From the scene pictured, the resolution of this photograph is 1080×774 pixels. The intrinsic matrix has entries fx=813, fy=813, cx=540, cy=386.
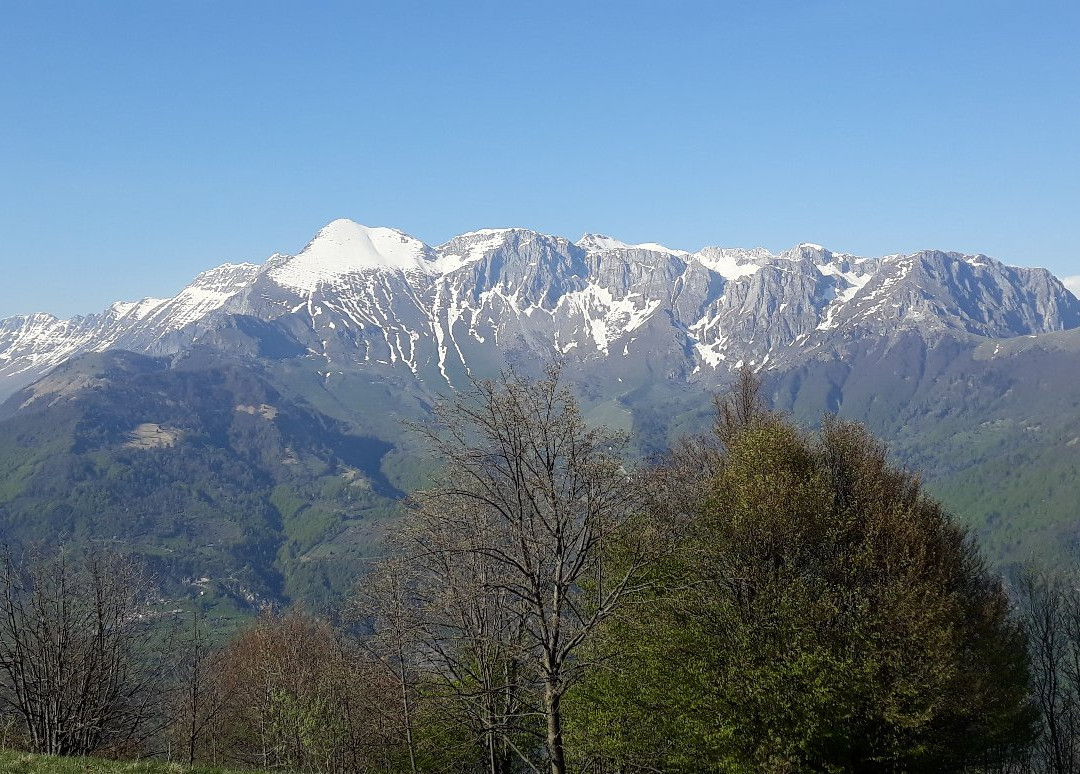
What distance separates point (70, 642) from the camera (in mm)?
43094

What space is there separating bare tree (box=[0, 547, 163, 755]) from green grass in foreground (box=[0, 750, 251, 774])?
59.2 ft

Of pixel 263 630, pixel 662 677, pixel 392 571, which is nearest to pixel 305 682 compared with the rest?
pixel 263 630

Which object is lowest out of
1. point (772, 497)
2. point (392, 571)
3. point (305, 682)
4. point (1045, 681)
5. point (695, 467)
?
point (1045, 681)

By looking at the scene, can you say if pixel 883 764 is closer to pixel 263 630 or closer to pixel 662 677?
pixel 662 677

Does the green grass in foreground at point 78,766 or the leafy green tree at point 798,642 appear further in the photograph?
the leafy green tree at point 798,642

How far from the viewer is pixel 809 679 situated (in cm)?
3400

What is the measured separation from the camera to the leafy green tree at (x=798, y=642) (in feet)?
109

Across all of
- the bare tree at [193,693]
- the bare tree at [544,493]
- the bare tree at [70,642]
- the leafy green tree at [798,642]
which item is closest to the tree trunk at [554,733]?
the bare tree at [544,493]

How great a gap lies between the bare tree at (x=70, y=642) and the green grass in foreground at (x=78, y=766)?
1804 cm

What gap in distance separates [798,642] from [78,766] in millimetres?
27178

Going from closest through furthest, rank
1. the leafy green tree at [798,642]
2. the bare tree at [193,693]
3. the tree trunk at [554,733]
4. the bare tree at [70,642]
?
the tree trunk at [554,733], the leafy green tree at [798,642], the bare tree at [70,642], the bare tree at [193,693]

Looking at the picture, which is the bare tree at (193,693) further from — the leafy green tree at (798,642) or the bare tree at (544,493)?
the bare tree at (544,493)

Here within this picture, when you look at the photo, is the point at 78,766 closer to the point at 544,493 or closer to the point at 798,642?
the point at 544,493

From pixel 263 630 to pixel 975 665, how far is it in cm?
6603
